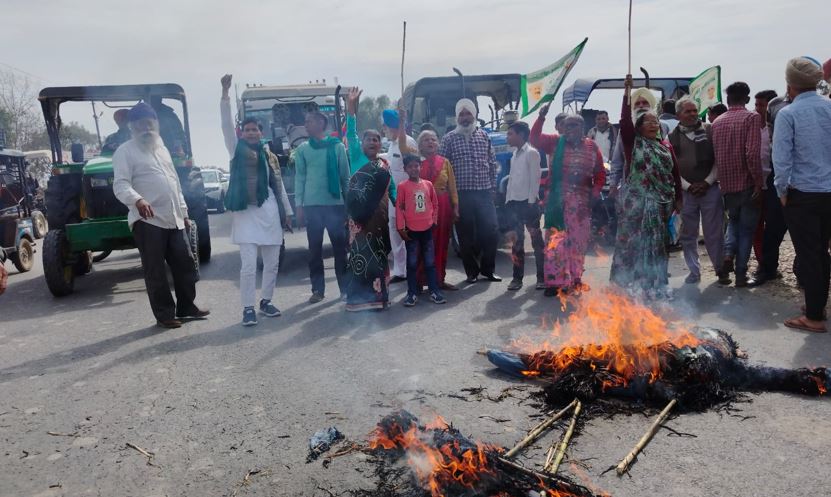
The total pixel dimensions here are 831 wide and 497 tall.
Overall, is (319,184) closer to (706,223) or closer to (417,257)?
(417,257)


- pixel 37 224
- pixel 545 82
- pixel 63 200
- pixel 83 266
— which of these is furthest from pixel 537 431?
pixel 37 224

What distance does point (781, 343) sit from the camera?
5.04 m

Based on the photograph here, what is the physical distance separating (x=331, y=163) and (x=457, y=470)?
4.74 m

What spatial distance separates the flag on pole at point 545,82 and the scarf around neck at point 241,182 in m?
3.38

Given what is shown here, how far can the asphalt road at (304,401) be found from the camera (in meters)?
3.10

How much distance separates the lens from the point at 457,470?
→ 2.84 meters

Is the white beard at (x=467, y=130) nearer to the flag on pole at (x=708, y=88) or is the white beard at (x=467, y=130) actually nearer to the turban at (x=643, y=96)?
the turban at (x=643, y=96)

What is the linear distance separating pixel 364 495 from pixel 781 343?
3.88 meters

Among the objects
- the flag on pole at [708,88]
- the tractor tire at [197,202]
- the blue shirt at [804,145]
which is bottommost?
the tractor tire at [197,202]

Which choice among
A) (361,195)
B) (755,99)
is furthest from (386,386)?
(755,99)

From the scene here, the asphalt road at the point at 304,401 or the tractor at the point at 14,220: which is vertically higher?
the tractor at the point at 14,220

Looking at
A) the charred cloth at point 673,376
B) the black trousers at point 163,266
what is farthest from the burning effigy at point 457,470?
the black trousers at point 163,266

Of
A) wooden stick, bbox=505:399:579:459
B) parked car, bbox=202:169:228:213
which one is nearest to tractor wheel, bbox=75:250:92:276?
wooden stick, bbox=505:399:579:459

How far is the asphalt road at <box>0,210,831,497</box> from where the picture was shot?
3.10m
